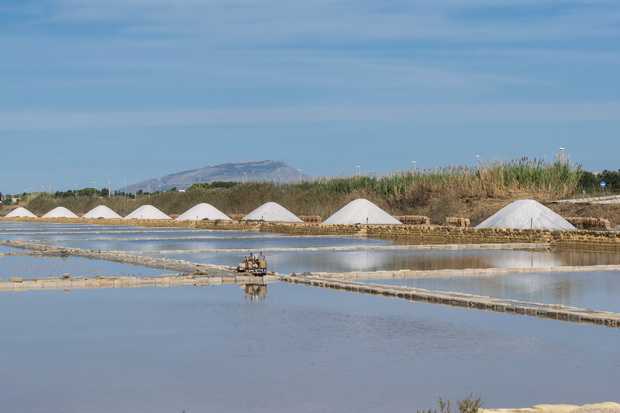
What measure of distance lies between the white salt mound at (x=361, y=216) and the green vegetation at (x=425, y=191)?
8.51 ft

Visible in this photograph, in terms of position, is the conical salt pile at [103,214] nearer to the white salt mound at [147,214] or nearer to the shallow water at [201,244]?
the white salt mound at [147,214]

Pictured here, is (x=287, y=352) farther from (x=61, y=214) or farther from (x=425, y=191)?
(x=61, y=214)

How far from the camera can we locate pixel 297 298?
411 inches

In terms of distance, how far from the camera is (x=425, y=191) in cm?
3516

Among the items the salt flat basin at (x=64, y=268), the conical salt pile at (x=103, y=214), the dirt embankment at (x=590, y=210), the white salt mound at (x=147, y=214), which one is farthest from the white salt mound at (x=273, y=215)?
the salt flat basin at (x=64, y=268)

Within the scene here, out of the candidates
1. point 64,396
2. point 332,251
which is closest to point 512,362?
point 64,396

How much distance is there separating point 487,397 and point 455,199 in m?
27.6

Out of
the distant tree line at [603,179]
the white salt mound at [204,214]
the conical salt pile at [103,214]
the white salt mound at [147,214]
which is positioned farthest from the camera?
the conical salt pile at [103,214]

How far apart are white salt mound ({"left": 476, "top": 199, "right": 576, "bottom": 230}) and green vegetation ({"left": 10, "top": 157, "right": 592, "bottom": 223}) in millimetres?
5183

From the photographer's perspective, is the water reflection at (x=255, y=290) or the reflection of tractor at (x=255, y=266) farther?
the reflection of tractor at (x=255, y=266)

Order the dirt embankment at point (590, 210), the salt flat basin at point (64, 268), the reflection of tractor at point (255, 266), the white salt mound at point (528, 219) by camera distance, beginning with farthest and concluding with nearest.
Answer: the dirt embankment at point (590, 210), the white salt mound at point (528, 219), the salt flat basin at point (64, 268), the reflection of tractor at point (255, 266)

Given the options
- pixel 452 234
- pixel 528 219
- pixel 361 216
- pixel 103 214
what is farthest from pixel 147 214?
pixel 528 219

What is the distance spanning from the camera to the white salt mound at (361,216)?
29.0m

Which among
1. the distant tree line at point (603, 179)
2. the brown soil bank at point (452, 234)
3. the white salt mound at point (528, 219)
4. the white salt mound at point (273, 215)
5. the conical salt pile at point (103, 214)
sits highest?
the distant tree line at point (603, 179)
